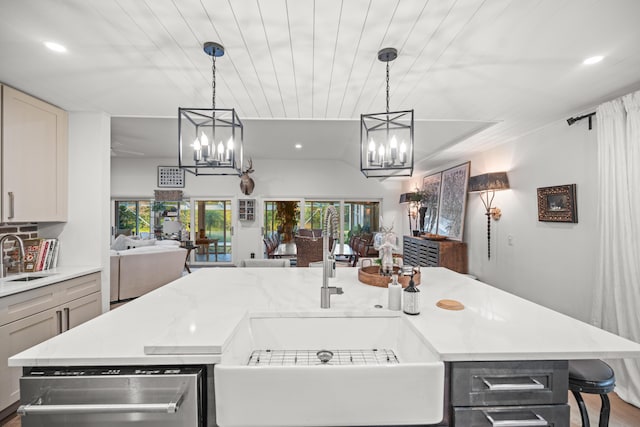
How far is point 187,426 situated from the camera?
95 cm

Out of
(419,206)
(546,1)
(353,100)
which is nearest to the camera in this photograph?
(546,1)

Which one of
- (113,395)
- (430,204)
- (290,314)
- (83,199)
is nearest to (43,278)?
(83,199)

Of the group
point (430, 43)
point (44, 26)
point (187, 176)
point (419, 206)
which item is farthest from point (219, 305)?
point (187, 176)

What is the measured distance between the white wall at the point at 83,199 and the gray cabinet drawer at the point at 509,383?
126 inches

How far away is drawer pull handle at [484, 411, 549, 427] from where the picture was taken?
985mm

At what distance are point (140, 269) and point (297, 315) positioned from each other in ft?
14.0

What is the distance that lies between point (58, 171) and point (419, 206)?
560 centimetres

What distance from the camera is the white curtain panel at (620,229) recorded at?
2096 millimetres

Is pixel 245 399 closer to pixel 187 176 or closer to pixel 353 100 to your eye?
pixel 353 100

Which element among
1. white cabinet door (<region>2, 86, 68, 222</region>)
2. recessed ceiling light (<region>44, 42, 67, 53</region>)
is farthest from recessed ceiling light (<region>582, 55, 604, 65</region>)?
white cabinet door (<region>2, 86, 68, 222</region>)

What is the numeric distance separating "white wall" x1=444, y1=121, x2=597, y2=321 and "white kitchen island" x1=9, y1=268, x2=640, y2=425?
153 centimetres

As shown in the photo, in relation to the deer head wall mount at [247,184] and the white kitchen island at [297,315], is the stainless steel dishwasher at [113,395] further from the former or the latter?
the deer head wall mount at [247,184]

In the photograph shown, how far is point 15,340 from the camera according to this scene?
1.93 metres

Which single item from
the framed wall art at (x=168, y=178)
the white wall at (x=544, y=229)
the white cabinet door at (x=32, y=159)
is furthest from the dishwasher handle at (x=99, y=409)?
the framed wall art at (x=168, y=178)
